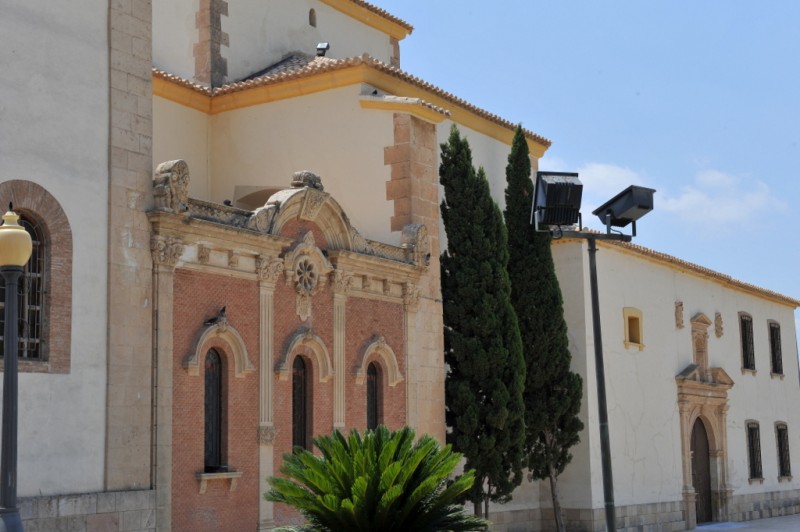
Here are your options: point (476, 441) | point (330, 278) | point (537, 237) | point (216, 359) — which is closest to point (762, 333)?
point (537, 237)

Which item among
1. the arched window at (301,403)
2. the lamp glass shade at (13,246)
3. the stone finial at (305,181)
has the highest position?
the stone finial at (305,181)

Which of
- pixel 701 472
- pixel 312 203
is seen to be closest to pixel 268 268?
pixel 312 203

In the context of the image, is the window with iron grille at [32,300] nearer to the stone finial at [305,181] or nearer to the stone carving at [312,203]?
the stone carving at [312,203]

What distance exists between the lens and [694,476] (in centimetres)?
2945

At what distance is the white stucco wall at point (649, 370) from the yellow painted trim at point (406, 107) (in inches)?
249

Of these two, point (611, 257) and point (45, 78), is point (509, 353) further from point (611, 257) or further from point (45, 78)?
point (45, 78)

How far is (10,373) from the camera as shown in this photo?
9211mm

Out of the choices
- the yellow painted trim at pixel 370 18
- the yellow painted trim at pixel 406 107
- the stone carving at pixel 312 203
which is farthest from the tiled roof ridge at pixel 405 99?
the yellow painted trim at pixel 370 18

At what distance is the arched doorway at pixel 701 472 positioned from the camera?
96.9 ft

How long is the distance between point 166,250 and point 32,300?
1.94 m

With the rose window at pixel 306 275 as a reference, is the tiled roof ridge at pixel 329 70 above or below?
above

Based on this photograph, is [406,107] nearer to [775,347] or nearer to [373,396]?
[373,396]

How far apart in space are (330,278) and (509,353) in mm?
4147

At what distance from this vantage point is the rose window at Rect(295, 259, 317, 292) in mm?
16938
